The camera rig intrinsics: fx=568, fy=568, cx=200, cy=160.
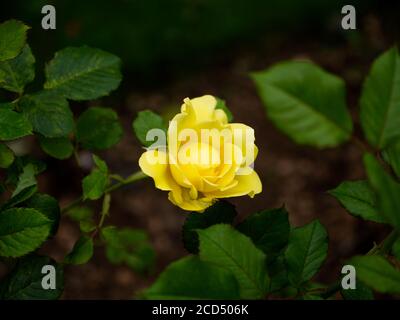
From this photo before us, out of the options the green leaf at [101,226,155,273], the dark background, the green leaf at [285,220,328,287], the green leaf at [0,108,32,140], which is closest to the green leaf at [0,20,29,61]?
the green leaf at [0,108,32,140]

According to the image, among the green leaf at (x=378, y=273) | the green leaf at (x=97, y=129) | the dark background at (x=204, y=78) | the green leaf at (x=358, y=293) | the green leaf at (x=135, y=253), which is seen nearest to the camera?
the green leaf at (x=378, y=273)

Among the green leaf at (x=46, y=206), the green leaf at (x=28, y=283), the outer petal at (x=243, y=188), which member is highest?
the outer petal at (x=243, y=188)

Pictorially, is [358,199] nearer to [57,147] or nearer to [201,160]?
[201,160]

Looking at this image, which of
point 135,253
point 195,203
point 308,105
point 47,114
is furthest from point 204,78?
point 308,105

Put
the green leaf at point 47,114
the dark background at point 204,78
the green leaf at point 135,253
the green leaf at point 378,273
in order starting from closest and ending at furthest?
the green leaf at point 378,273 → the green leaf at point 47,114 → the green leaf at point 135,253 → the dark background at point 204,78

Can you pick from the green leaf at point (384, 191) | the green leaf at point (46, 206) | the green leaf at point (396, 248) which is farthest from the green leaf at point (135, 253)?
the green leaf at point (384, 191)

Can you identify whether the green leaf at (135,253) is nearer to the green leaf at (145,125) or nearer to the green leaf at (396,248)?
the green leaf at (145,125)

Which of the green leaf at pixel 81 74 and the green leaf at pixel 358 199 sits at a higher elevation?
the green leaf at pixel 81 74
